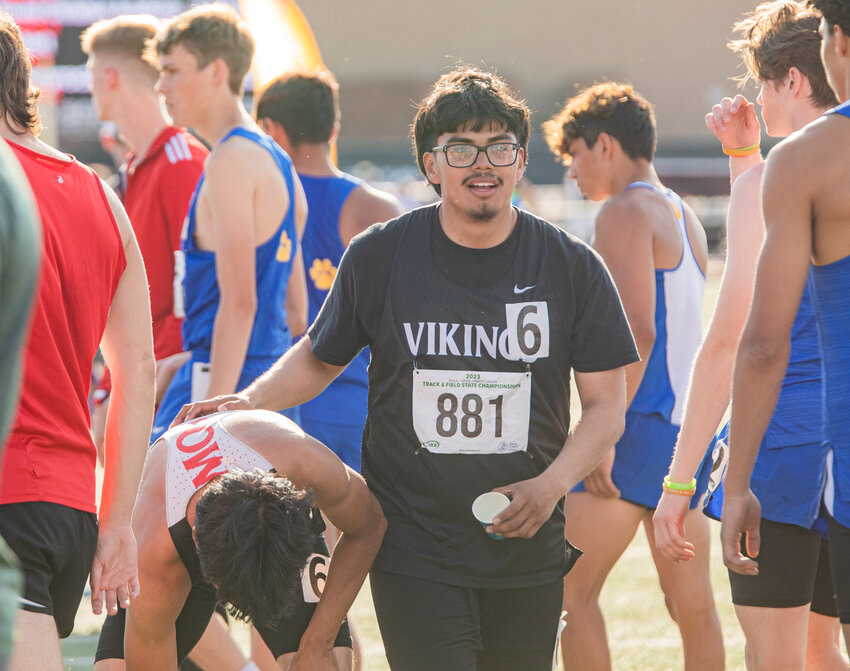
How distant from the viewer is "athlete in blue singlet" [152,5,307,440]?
4039 millimetres

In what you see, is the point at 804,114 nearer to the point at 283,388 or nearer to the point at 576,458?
the point at 576,458

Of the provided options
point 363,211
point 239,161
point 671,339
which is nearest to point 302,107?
point 363,211

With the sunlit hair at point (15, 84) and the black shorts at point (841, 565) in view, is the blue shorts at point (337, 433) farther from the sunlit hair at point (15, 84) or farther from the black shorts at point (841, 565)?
the black shorts at point (841, 565)

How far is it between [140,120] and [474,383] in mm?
2609

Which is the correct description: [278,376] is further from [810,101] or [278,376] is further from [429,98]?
[810,101]

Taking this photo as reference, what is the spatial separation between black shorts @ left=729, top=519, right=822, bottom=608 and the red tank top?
162 cm

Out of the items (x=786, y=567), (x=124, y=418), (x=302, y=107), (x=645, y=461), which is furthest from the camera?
(x=302, y=107)

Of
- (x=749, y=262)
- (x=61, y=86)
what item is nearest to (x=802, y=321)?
(x=749, y=262)

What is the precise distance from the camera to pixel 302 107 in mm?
4801

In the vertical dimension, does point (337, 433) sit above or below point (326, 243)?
below

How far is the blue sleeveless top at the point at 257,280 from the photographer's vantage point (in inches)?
164


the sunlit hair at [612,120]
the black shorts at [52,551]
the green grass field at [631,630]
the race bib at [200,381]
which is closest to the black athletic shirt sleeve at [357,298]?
the black shorts at [52,551]

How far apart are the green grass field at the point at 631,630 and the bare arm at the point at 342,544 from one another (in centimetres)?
197

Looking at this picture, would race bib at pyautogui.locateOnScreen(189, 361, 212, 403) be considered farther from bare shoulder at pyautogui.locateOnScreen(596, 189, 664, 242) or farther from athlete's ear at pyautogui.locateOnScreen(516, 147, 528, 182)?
athlete's ear at pyautogui.locateOnScreen(516, 147, 528, 182)
